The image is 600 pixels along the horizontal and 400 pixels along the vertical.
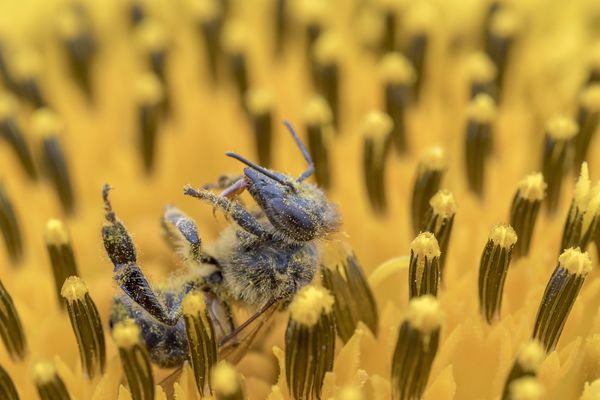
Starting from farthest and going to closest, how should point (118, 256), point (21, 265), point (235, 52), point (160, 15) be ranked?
point (160, 15) → point (235, 52) → point (21, 265) → point (118, 256)

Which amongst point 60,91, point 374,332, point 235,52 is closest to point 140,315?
point 374,332

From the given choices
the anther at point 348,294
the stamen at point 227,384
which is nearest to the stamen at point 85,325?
the stamen at point 227,384

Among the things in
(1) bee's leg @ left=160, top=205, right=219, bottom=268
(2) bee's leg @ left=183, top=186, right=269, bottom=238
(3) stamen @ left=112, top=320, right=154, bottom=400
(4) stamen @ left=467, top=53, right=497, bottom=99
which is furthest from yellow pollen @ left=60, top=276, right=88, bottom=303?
(4) stamen @ left=467, top=53, right=497, bottom=99

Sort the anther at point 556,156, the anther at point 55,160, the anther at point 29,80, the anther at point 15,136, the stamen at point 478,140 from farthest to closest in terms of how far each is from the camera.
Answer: the anther at point 29,80 → the anther at point 15,136 → the anther at point 55,160 → the stamen at point 478,140 → the anther at point 556,156

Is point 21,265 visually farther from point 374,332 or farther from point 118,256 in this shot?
point 374,332

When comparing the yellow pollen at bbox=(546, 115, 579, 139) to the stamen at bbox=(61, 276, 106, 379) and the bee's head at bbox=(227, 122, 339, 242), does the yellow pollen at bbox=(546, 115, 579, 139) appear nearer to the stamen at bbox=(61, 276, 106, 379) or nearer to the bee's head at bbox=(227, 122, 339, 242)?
the bee's head at bbox=(227, 122, 339, 242)

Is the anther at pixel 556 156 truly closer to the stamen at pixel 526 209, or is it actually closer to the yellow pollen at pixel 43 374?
the stamen at pixel 526 209

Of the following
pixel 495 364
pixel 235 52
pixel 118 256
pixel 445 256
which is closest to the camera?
pixel 118 256

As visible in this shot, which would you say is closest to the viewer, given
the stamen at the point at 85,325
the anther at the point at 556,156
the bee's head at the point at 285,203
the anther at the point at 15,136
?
the bee's head at the point at 285,203
